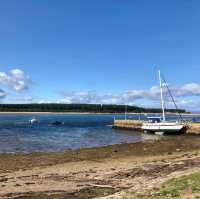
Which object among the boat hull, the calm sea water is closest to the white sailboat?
the boat hull

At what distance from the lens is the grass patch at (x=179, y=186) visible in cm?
1428

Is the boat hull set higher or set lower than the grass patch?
higher

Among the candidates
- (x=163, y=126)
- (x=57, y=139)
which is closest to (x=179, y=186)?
(x=57, y=139)

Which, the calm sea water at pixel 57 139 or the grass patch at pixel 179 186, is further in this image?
the calm sea water at pixel 57 139

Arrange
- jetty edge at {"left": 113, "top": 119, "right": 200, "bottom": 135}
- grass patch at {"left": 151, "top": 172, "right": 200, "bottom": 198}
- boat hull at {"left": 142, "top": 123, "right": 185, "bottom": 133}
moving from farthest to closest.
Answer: boat hull at {"left": 142, "top": 123, "right": 185, "bottom": 133} → jetty edge at {"left": 113, "top": 119, "right": 200, "bottom": 135} → grass patch at {"left": 151, "top": 172, "right": 200, "bottom": 198}

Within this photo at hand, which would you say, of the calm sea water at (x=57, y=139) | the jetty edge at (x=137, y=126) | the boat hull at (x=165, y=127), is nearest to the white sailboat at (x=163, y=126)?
the boat hull at (x=165, y=127)

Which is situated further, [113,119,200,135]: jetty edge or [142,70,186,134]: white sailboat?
[142,70,186,134]: white sailboat

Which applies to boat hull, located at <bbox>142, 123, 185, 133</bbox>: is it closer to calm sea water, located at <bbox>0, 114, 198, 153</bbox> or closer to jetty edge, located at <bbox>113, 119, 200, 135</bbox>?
jetty edge, located at <bbox>113, 119, 200, 135</bbox>

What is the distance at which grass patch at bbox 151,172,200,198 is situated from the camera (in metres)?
14.3

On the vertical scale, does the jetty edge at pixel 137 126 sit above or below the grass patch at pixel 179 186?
above

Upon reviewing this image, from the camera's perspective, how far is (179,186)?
15.4 metres

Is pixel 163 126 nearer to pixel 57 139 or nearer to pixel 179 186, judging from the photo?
pixel 57 139

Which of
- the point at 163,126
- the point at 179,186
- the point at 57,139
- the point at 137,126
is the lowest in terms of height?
the point at 57,139

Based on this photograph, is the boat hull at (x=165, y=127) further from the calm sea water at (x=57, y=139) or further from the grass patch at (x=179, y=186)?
the grass patch at (x=179, y=186)
